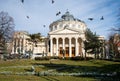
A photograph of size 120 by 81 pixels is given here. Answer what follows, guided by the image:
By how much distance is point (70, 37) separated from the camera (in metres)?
90.4

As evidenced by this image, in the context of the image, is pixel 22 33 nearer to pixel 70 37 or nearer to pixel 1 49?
pixel 70 37

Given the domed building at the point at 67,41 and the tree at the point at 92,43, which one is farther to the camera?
the domed building at the point at 67,41

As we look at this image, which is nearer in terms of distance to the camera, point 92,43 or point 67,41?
point 92,43

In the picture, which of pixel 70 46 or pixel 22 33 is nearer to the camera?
pixel 70 46

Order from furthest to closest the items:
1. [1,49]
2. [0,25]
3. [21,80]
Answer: [1,49] → [0,25] → [21,80]

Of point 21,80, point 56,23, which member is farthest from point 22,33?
point 21,80

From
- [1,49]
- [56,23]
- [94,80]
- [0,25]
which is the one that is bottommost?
[94,80]

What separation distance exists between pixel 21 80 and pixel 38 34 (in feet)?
182

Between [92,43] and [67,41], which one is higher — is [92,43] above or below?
below

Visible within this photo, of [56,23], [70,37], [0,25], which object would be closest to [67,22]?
[56,23]

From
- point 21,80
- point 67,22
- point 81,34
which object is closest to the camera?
point 21,80

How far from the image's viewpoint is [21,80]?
1859 centimetres

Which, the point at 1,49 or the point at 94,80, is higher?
the point at 1,49

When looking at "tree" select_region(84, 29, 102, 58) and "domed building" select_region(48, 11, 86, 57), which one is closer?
"tree" select_region(84, 29, 102, 58)
